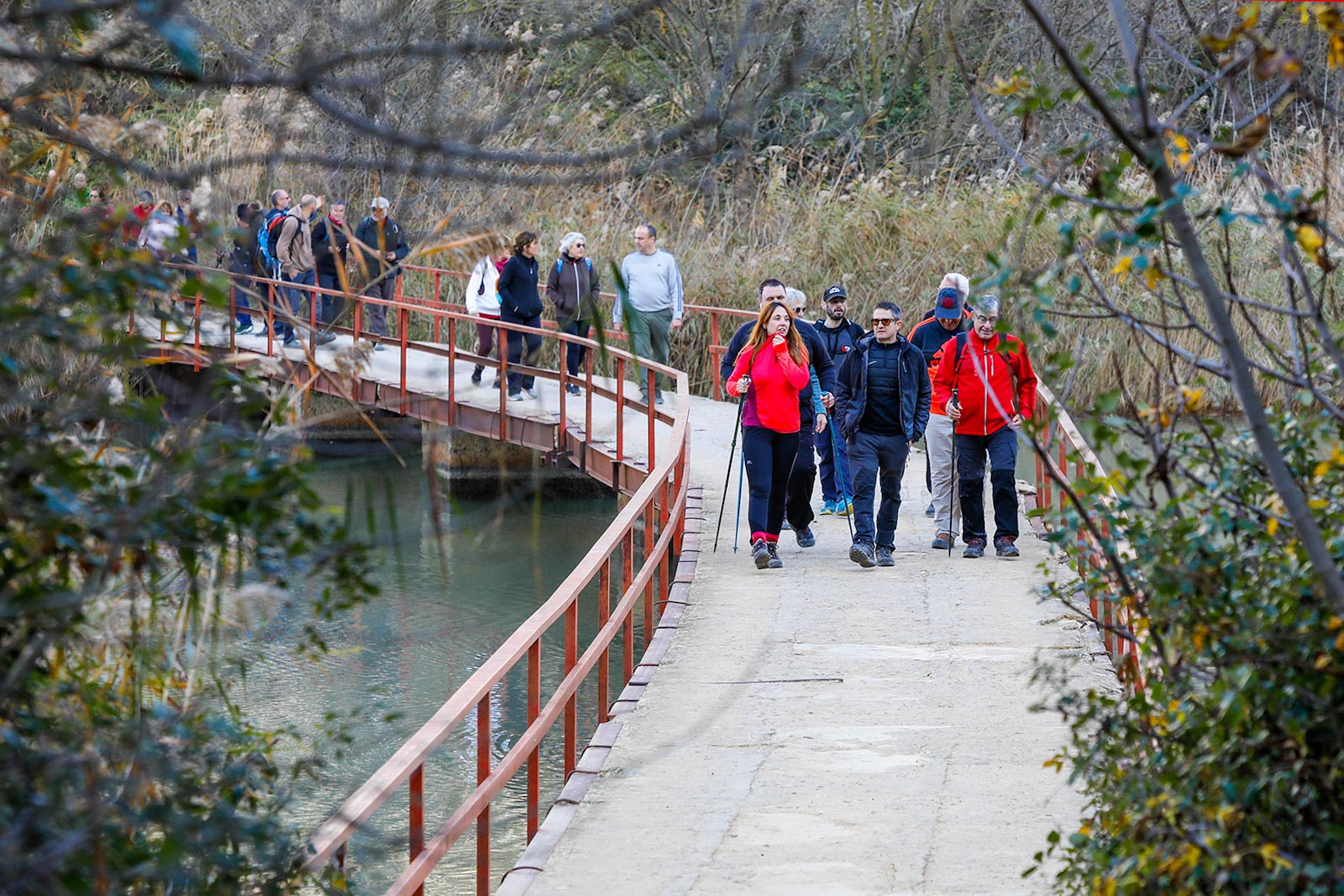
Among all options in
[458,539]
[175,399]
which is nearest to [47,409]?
[175,399]

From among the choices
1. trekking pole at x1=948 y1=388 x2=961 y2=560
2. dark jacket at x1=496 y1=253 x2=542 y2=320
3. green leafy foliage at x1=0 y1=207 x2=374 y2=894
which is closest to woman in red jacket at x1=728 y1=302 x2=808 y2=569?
trekking pole at x1=948 y1=388 x2=961 y2=560

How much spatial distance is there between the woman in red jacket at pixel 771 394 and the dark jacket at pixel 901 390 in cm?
42

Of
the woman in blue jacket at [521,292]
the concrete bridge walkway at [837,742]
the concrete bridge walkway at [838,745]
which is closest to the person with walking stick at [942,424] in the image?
the concrete bridge walkway at [837,742]

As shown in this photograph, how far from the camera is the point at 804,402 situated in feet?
32.1

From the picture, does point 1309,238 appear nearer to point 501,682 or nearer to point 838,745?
point 838,745

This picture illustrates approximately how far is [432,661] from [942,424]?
16.0 ft

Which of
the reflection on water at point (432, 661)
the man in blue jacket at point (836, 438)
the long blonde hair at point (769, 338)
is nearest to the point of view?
the reflection on water at point (432, 661)

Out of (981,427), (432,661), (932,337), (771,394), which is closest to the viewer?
(771,394)

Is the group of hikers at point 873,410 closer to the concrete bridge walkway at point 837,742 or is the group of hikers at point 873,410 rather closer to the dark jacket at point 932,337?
the dark jacket at point 932,337

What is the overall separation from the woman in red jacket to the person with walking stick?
3.18 feet

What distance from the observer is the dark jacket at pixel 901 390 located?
373 inches

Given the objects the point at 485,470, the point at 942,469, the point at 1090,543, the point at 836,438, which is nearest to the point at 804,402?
the point at 942,469

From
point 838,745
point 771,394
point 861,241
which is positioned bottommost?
point 838,745

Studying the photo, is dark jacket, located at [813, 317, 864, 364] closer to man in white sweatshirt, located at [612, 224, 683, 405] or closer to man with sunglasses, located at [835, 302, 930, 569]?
man with sunglasses, located at [835, 302, 930, 569]
